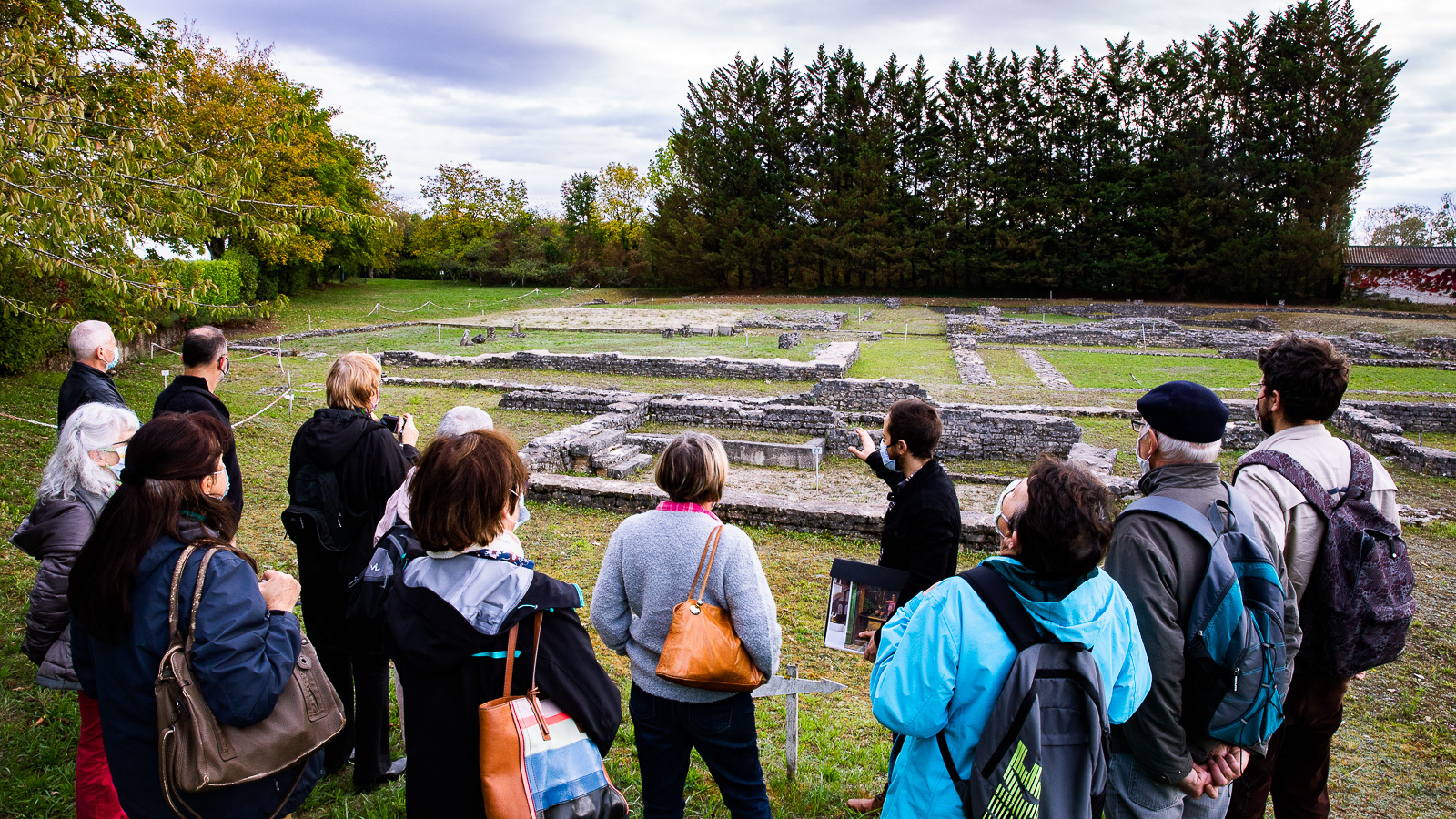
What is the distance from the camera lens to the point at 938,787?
75.9 inches

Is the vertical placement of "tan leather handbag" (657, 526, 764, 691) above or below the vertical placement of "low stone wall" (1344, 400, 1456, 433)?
above

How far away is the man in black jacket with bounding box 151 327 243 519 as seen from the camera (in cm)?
397

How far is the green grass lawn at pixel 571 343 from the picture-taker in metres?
21.4

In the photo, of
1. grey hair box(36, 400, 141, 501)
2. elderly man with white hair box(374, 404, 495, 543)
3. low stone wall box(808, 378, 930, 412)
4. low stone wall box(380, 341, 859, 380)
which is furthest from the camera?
low stone wall box(380, 341, 859, 380)

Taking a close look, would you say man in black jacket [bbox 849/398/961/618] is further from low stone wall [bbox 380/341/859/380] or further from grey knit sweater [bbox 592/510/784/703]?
low stone wall [bbox 380/341/859/380]

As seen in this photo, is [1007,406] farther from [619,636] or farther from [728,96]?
[728,96]

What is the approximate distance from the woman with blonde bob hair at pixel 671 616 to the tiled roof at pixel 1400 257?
151 ft

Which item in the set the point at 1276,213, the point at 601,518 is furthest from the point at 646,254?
the point at 601,518

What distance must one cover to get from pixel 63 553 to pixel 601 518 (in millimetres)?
5455

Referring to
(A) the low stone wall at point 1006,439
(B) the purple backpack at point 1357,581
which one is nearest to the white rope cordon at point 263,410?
(A) the low stone wall at point 1006,439

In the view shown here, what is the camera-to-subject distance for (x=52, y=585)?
2.72 m

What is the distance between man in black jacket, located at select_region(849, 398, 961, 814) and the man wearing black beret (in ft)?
2.57

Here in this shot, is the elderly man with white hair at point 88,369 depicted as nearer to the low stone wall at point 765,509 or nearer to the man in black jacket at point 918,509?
the man in black jacket at point 918,509

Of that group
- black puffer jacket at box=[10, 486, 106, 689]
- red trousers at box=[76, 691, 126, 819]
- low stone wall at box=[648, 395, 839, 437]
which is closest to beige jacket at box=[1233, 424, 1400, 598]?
black puffer jacket at box=[10, 486, 106, 689]
